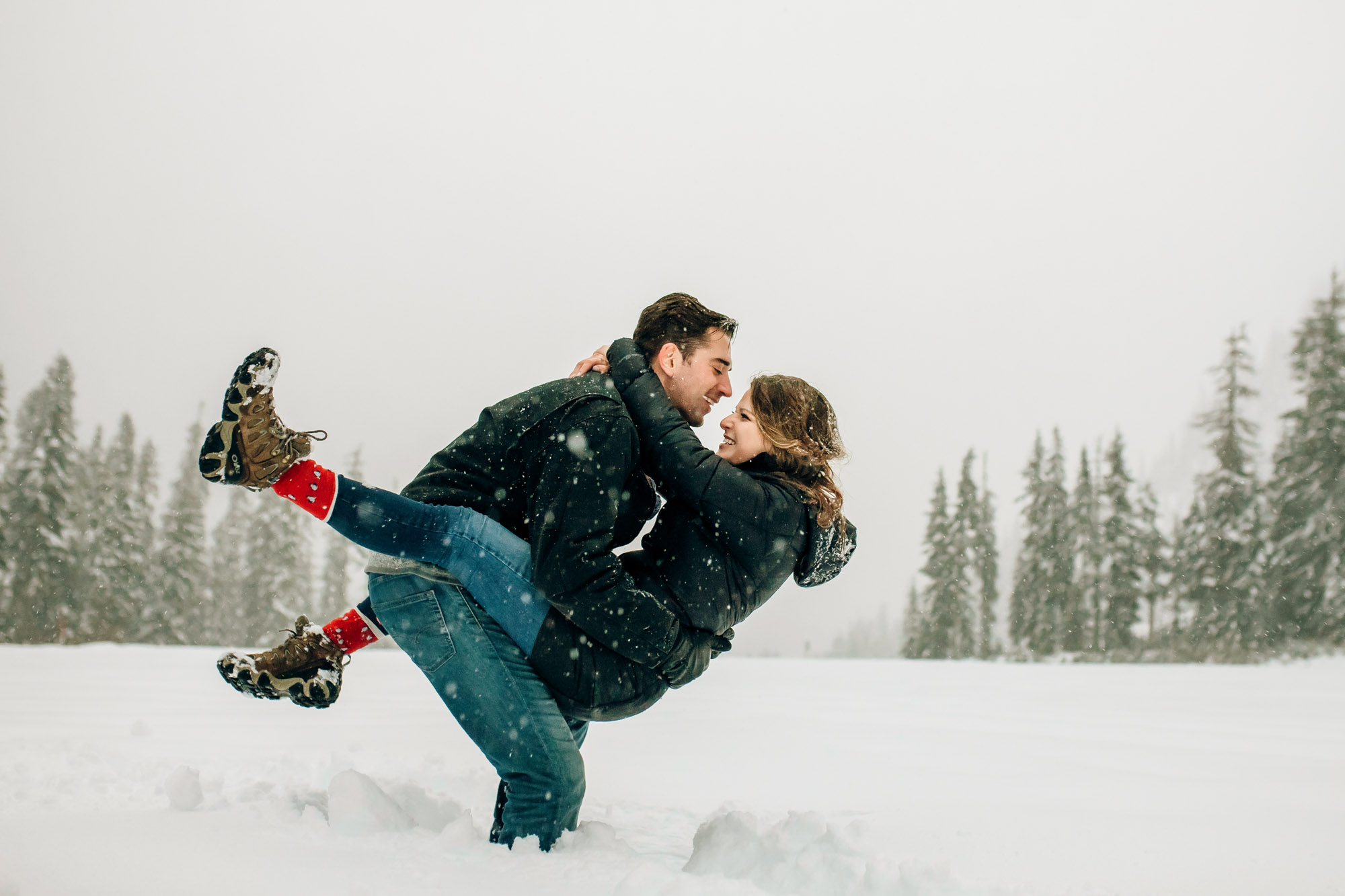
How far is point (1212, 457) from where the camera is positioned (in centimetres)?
2992

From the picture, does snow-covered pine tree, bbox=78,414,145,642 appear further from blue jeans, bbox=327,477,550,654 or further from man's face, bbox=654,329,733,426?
man's face, bbox=654,329,733,426

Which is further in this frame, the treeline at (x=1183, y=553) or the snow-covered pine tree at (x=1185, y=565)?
the snow-covered pine tree at (x=1185, y=565)

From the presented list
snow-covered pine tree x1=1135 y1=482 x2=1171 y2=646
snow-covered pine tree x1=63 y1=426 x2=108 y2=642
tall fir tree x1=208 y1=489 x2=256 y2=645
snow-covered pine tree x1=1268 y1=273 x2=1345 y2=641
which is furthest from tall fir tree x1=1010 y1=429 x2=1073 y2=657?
snow-covered pine tree x1=63 y1=426 x2=108 y2=642

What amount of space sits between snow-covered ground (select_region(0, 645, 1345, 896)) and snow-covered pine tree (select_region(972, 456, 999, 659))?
28.4 m

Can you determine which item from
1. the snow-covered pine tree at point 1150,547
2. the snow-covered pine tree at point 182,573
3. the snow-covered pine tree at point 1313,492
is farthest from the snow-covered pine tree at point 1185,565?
the snow-covered pine tree at point 182,573

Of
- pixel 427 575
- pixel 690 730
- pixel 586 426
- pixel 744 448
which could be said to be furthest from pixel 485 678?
pixel 690 730

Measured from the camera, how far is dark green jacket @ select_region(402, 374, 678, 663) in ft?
9.86

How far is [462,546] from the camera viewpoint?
3.19m

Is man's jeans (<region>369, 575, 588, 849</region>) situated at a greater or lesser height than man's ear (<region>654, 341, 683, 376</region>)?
lesser

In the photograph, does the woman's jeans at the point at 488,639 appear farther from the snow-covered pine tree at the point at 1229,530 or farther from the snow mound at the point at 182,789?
the snow-covered pine tree at the point at 1229,530

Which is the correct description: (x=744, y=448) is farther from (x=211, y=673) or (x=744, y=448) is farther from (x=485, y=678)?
(x=211, y=673)

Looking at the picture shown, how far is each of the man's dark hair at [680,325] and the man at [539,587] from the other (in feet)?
1.68

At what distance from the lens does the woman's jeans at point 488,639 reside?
10.2ft

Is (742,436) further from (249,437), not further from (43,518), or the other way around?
Result: (43,518)
